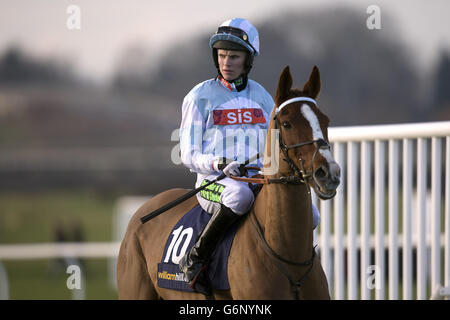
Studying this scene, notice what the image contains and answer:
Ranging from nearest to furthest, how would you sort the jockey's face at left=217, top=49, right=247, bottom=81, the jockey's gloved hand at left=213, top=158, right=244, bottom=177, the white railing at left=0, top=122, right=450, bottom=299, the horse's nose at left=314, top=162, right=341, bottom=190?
the horse's nose at left=314, top=162, right=341, bottom=190
the jockey's gloved hand at left=213, top=158, right=244, bottom=177
the jockey's face at left=217, top=49, right=247, bottom=81
the white railing at left=0, top=122, right=450, bottom=299

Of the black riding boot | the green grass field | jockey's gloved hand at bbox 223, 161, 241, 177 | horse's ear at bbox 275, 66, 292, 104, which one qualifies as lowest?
the green grass field

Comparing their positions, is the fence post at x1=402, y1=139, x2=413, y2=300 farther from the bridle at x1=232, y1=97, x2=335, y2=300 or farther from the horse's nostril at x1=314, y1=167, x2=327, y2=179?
the horse's nostril at x1=314, y1=167, x2=327, y2=179

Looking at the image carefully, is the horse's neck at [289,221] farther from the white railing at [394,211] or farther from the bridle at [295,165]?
the white railing at [394,211]

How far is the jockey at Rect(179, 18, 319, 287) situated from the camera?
12.9 feet

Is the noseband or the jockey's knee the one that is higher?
the noseband

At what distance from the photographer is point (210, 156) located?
3.84 meters

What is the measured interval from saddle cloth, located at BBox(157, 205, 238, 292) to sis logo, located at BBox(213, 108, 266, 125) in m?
0.59

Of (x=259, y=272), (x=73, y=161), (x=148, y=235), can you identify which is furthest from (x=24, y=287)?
(x=73, y=161)

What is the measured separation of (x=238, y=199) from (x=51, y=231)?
98.0 feet

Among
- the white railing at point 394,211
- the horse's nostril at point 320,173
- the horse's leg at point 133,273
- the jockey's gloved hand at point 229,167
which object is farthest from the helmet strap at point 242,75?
the white railing at point 394,211

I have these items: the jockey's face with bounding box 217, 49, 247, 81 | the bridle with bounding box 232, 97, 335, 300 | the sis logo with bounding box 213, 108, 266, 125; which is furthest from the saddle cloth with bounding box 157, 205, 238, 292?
the jockey's face with bounding box 217, 49, 247, 81

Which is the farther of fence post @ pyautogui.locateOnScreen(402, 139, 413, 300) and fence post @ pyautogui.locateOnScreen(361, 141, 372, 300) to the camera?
fence post @ pyautogui.locateOnScreen(361, 141, 372, 300)

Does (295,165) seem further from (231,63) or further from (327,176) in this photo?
(231,63)

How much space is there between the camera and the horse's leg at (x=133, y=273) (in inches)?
173
